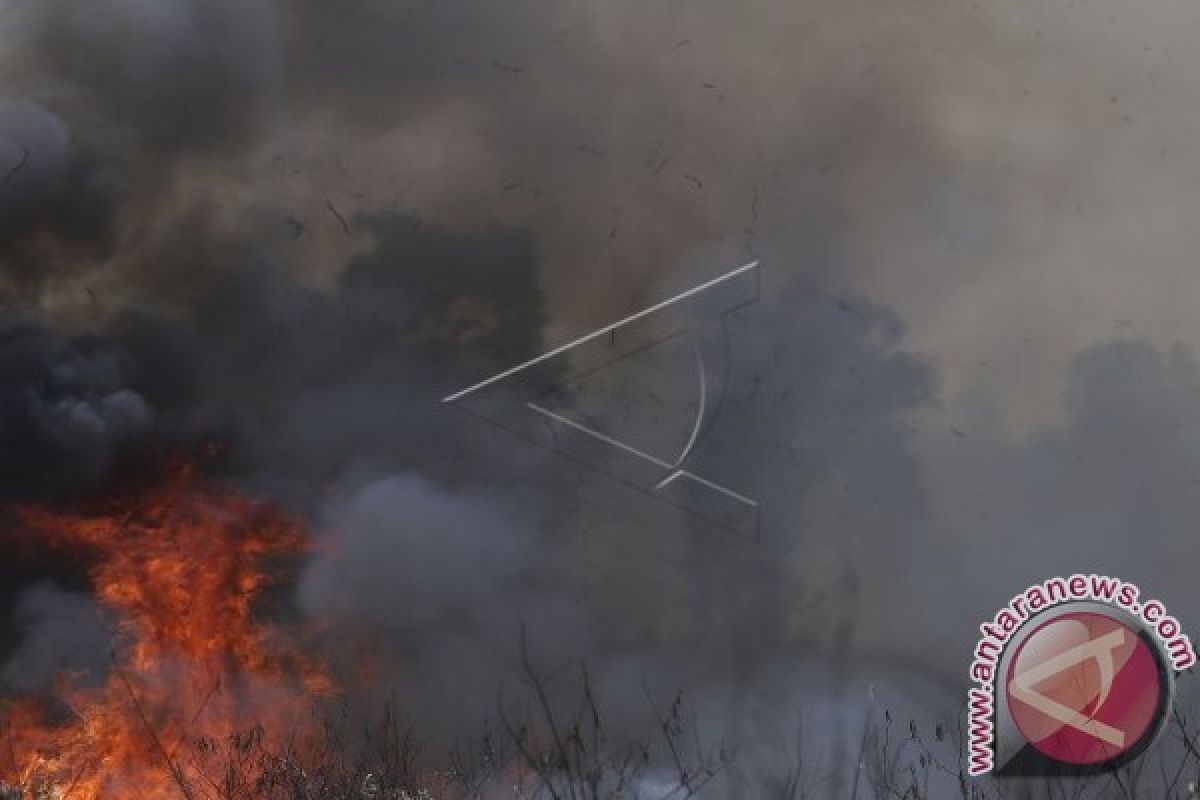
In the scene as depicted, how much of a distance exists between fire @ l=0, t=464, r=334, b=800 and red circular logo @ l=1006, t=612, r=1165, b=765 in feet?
33.3

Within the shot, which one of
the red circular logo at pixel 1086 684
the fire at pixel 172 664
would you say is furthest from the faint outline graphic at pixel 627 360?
the red circular logo at pixel 1086 684

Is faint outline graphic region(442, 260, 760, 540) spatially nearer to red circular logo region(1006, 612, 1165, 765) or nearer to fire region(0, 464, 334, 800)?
fire region(0, 464, 334, 800)

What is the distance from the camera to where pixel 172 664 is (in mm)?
21047

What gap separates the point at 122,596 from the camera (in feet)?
69.4

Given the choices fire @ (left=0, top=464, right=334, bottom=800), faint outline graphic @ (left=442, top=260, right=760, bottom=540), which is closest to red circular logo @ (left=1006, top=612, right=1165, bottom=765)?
faint outline graphic @ (left=442, top=260, right=760, bottom=540)

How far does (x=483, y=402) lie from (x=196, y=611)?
5122 mm

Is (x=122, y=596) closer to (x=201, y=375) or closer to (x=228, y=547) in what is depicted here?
(x=228, y=547)

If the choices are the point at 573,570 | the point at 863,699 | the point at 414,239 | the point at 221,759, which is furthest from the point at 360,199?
the point at 863,699

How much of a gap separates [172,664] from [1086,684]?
12516 millimetres

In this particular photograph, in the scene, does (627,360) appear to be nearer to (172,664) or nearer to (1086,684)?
(172,664)

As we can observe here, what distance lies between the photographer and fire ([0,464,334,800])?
796 inches

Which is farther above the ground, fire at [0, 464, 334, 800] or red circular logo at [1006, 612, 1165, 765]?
red circular logo at [1006, 612, 1165, 765]

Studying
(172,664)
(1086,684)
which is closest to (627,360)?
(172,664)

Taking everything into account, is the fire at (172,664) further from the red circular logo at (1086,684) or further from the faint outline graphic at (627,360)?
the red circular logo at (1086,684)
